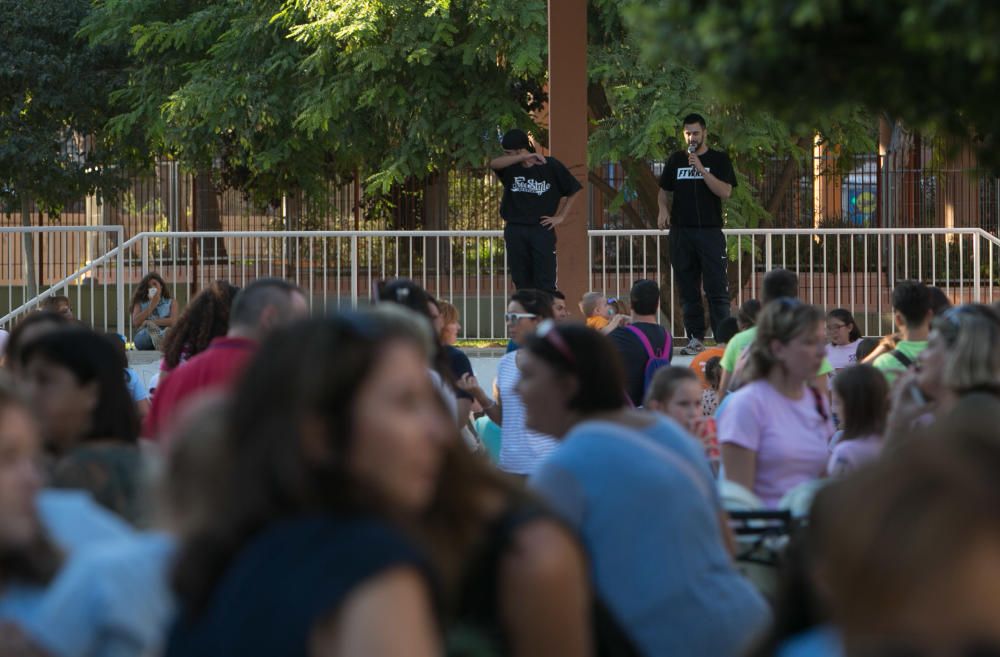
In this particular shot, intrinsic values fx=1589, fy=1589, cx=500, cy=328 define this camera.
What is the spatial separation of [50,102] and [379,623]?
22122 millimetres

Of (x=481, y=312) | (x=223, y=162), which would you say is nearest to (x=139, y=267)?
(x=481, y=312)

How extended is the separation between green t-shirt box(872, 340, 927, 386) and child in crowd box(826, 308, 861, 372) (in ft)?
11.2

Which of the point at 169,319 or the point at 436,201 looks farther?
the point at 436,201

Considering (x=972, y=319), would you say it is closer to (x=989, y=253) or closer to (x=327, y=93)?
(x=989, y=253)

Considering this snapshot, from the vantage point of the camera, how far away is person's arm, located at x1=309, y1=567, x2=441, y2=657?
2174 mm

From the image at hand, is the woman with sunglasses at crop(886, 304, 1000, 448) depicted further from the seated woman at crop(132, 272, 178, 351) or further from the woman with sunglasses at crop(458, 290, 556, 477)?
the seated woman at crop(132, 272, 178, 351)

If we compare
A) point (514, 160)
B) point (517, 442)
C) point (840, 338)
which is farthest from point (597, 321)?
point (517, 442)

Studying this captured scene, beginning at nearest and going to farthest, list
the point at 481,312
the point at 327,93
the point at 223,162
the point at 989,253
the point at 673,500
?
the point at 673,500
the point at 989,253
the point at 481,312
the point at 327,93
the point at 223,162

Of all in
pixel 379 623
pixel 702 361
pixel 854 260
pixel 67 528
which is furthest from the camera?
pixel 854 260

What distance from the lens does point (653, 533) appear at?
366cm

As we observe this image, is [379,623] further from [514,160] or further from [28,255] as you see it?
[28,255]

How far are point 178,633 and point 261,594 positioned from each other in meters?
0.22

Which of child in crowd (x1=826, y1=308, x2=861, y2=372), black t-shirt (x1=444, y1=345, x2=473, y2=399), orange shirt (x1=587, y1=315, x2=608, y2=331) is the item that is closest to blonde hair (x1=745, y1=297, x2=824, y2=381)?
black t-shirt (x1=444, y1=345, x2=473, y2=399)

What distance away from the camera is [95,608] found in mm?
2742
